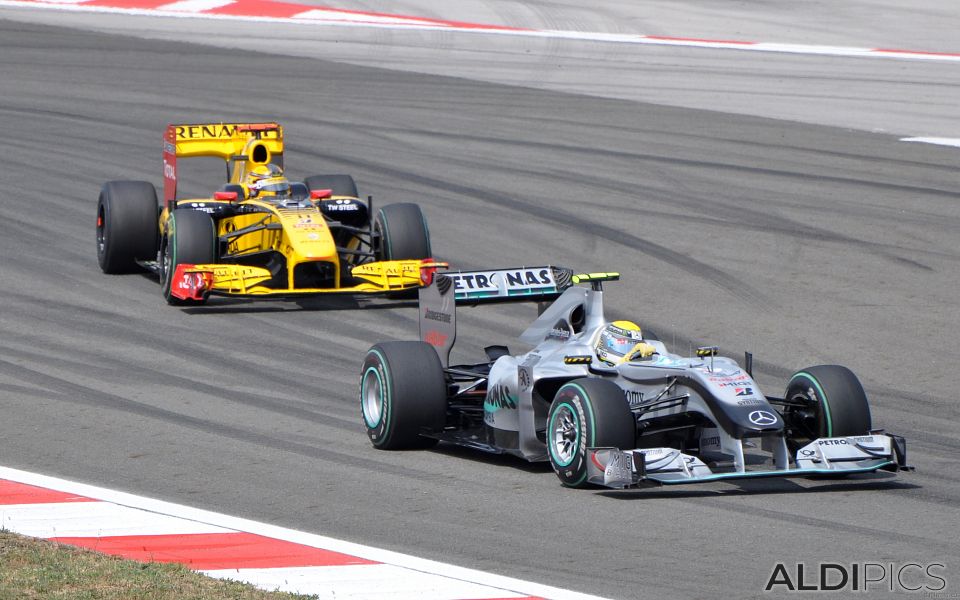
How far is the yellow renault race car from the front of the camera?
16.6m

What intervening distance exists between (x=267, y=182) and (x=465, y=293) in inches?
263

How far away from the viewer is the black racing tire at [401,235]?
17.7m

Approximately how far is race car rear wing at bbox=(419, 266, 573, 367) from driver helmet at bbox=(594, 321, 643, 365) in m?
1.30

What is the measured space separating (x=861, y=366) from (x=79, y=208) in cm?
1130

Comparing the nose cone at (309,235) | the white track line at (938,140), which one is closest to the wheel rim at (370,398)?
the nose cone at (309,235)

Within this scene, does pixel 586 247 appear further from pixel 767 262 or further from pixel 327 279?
pixel 327 279

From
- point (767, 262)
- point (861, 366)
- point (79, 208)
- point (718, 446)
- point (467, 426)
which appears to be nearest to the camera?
point (718, 446)

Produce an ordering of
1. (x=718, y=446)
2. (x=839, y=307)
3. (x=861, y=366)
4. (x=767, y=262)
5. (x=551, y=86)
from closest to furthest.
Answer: (x=718, y=446) < (x=861, y=366) < (x=839, y=307) < (x=767, y=262) < (x=551, y=86)

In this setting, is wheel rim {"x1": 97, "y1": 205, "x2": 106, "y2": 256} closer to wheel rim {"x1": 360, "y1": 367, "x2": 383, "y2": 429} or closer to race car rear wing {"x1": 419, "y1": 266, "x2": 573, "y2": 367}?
race car rear wing {"x1": 419, "y1": 266, "x2": 573, "y2": 367}

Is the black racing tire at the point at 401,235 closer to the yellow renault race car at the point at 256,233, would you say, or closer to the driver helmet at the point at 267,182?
the yellow renault race car at the point at 256,233

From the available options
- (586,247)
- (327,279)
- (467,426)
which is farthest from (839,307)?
(467,426)

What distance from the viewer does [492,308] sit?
17.1 meters

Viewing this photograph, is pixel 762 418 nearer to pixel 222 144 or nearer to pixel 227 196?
pixel 227 196

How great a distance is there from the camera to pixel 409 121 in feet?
88.2
